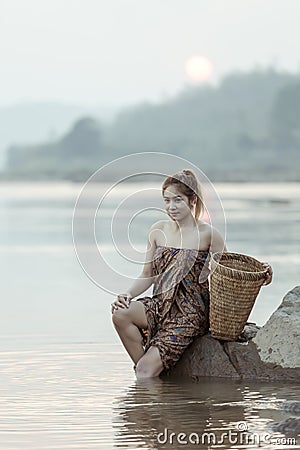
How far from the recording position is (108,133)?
343 ft

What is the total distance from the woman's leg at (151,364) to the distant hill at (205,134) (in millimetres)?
69812

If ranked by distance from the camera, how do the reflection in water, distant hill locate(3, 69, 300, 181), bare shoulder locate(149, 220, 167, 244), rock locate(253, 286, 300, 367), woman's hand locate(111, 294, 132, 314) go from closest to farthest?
the reflection in water → rock locate(253, 286, 300, 367) → woman's hand locate(111, 294, 132, 314) → bare shoulder locate(149, 220, 167, 244) → distant hill locate(3, 69, 300, 181)

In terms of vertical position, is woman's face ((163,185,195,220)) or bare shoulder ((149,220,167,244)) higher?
woman's face ((163,185,195,220))

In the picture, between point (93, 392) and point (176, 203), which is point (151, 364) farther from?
point (176, 203)

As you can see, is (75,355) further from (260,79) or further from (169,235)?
(260,79)

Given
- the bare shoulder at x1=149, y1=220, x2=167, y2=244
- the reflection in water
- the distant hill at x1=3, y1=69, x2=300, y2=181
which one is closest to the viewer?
the reflection in water

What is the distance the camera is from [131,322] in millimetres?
Result: 7645

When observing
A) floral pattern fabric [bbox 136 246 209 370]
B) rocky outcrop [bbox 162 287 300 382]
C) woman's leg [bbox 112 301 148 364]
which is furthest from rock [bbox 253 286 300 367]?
woman's leg [bbox 112 301 148 364]

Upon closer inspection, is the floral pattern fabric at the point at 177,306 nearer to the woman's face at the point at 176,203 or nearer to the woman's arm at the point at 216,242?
the woman's arm at the point at 216,242

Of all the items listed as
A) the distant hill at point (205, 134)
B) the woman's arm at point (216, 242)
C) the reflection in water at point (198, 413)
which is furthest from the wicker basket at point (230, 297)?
the distant hill at point (205, 134)

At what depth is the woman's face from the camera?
7668mm

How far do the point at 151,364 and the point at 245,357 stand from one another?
0.53 metres

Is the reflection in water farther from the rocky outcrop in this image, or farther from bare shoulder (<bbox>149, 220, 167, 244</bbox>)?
bare shoulder (<bbox>149, 220, 167, 244</bbox>)

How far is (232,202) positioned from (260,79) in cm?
8652
